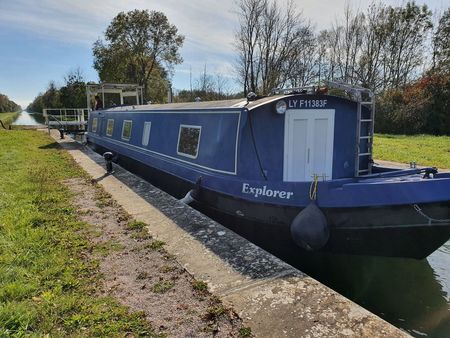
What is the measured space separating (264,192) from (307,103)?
167 centimetres

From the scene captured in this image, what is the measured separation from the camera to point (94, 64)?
36.5m

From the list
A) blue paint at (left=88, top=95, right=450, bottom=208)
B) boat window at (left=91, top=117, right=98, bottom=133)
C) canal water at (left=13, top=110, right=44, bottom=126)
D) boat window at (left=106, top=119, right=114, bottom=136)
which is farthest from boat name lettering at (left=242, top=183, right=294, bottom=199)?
canal water at (left=13, top=110, right=44, bottom=126)

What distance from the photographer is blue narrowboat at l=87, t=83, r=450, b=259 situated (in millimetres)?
4441

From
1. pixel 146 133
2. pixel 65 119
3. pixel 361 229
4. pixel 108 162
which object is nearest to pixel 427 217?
pixel 361 229

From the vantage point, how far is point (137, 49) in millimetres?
33250

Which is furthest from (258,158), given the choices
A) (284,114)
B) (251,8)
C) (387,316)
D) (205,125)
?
(251,8)

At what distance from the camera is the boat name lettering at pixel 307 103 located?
574 cm

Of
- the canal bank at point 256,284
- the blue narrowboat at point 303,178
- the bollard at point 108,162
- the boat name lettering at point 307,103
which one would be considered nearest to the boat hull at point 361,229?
the blue narrowboat at point 303,178

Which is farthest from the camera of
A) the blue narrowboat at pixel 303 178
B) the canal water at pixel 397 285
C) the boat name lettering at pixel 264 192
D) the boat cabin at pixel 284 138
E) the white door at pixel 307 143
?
the white door at pixel 307 143

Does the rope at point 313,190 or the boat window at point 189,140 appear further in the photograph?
the boat window at point 189,140

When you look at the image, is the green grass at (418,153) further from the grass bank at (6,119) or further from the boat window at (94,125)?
the grass bank at (6,119)

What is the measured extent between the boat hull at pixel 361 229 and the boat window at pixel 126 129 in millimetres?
6305

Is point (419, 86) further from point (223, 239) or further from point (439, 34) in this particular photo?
point (223, 239)

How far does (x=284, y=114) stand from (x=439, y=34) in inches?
1099
